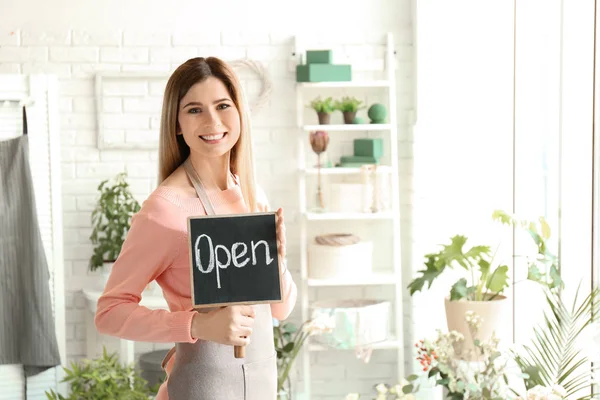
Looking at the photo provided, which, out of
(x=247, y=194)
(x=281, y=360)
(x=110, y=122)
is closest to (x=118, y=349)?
(x=281, y=360)

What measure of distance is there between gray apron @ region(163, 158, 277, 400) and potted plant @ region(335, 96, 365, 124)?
2.65m

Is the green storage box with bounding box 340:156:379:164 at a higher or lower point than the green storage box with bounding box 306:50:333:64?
lower

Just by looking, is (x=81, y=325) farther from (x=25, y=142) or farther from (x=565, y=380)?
(x=565, y=380)

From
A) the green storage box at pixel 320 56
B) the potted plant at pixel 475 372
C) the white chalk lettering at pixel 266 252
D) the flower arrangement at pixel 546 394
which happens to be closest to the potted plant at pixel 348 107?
the green storage box at pixel 320 56

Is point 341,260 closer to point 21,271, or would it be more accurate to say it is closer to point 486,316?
point 486,316

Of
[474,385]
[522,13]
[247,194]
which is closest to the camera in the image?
[247,194]

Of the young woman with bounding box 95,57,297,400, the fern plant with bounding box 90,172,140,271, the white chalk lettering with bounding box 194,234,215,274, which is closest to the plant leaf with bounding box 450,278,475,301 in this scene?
the fern plant with bounding box 90,172,140,271

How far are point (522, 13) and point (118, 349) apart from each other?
269 centimetres

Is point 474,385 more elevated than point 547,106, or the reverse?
point 547,106

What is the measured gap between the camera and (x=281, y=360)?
13.8 ft

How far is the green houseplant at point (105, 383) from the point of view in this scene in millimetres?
3639

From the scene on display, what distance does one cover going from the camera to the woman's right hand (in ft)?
5.12

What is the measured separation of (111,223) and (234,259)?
271cm

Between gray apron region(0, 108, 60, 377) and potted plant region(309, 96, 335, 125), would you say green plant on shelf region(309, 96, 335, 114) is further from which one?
gray apron region(0, 108, 60, 377)
